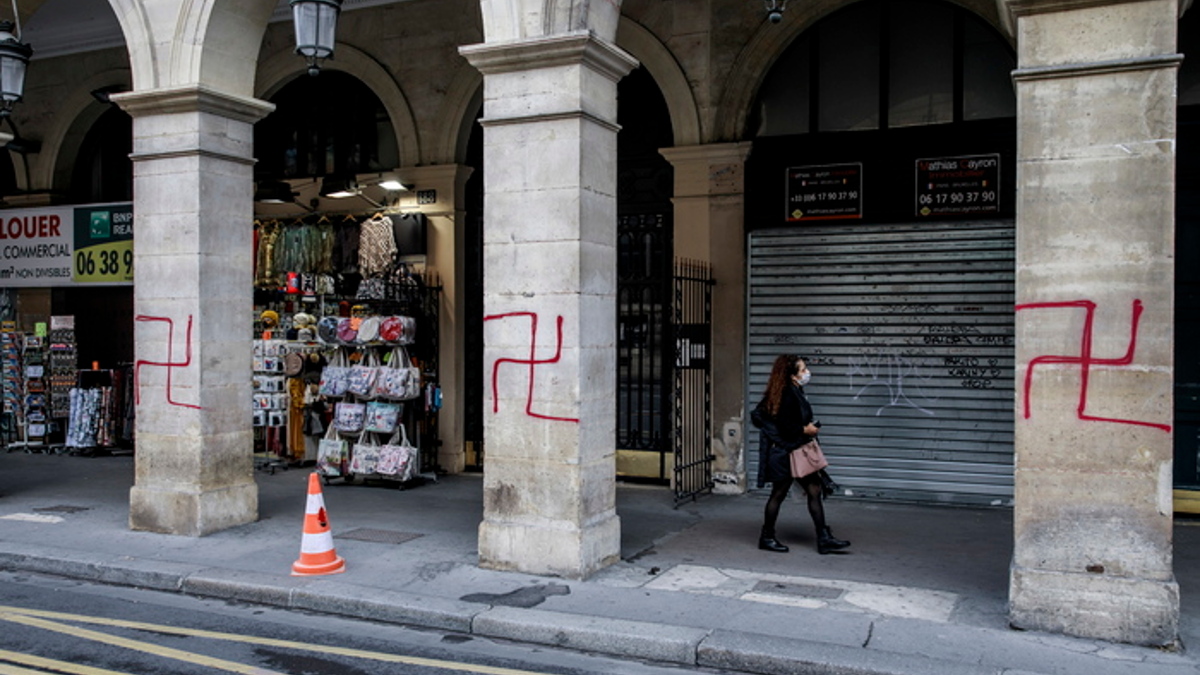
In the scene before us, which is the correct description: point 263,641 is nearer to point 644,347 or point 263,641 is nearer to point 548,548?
point 548,548

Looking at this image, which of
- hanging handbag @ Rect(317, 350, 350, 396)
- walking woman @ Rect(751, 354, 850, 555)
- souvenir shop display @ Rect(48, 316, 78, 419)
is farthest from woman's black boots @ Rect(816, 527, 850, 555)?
souvenir shop display @ Rect(48, 316, 78, 419)

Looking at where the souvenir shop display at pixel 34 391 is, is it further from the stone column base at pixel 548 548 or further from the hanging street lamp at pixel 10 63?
the stone column base at pixel 548 548

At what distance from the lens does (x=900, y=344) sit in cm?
1100

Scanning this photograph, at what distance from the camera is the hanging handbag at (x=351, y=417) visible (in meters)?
12.2

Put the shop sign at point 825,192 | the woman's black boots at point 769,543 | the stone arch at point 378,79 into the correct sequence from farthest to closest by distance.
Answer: the stone arch at point 378,79
the shop sign at point 825,192
the woman's black boots at point 769,543

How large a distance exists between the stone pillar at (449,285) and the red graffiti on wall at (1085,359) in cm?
798

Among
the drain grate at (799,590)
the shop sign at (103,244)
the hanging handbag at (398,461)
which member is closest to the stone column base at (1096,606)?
the drain grate at (799,590)

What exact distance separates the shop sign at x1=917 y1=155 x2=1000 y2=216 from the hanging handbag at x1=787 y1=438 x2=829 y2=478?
3.60 meters

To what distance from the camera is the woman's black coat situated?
8.50m

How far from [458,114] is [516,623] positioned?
26.2 ft

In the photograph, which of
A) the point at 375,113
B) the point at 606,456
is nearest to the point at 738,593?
the point at 606,456

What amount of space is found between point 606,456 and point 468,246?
5803mm

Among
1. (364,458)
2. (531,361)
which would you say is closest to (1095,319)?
(531,361)

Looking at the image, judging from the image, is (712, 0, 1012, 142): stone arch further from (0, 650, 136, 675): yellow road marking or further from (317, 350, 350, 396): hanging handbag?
(0, 650, 136, 675): yellow road marking
